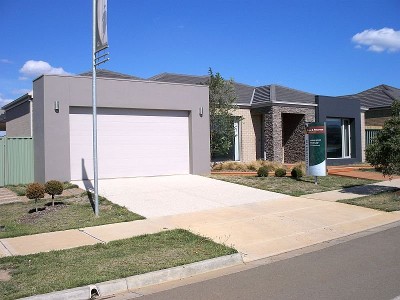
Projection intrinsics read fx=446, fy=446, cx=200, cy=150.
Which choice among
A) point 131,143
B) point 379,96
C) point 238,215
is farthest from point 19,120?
point 379,96

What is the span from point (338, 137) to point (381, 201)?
47.2 feet

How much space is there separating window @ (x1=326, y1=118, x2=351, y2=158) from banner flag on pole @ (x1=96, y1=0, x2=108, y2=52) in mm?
18851

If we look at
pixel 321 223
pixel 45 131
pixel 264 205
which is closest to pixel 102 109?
pixel 45 131

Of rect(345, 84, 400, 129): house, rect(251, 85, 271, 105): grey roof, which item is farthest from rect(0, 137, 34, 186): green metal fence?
rect(345, 84, 400, 129): house

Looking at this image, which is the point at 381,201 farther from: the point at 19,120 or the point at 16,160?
the point at 19,120

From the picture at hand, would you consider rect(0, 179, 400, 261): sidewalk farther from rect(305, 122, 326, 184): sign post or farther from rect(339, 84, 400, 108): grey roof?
rect(339, 84, 400, 108): grey roof

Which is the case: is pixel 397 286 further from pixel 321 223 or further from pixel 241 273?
pixel 321 223

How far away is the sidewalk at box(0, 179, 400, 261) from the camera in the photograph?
8.58 meters

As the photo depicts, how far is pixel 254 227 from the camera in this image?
10.2 m

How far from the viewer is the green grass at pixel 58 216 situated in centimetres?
997

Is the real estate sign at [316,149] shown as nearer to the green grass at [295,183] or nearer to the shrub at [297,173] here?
the green grass at [295,183]

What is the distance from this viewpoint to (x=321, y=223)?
35.5 ft

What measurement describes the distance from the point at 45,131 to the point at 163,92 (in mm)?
4980

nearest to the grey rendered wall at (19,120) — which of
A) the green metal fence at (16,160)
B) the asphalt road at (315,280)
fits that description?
the green metal fence at (16,160)
